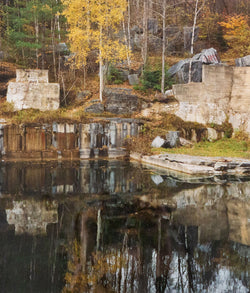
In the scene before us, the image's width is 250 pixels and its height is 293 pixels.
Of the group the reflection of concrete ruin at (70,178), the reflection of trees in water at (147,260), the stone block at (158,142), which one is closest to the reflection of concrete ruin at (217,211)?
the reflection of trees in water at (147,260)

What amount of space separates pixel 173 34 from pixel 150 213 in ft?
80.5

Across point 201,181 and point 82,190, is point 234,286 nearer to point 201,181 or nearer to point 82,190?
point 82,190

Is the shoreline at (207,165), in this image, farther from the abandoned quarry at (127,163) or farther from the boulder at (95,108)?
the boulder at (95,108)

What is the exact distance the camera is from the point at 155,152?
1438 centimetres

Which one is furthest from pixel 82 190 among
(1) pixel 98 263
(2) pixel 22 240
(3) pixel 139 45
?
(3) pixel 139 45

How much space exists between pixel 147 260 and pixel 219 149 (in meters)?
11.7

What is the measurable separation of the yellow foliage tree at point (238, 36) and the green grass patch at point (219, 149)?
32.5ft

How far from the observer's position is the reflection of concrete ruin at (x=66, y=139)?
14719 mm

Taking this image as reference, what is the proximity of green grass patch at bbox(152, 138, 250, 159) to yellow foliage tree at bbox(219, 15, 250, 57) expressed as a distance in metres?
9.90

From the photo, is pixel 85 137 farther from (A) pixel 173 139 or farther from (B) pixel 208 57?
(B) pixel 208 57

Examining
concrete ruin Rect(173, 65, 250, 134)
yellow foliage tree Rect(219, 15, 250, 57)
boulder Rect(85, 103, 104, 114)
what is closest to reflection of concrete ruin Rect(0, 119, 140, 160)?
boulder Rect(85, 103, 104, 114)

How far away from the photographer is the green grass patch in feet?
45.6

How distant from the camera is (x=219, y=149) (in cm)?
1522

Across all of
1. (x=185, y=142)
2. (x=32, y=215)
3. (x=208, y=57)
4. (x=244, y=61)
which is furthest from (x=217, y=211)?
(x=208, y=57)
